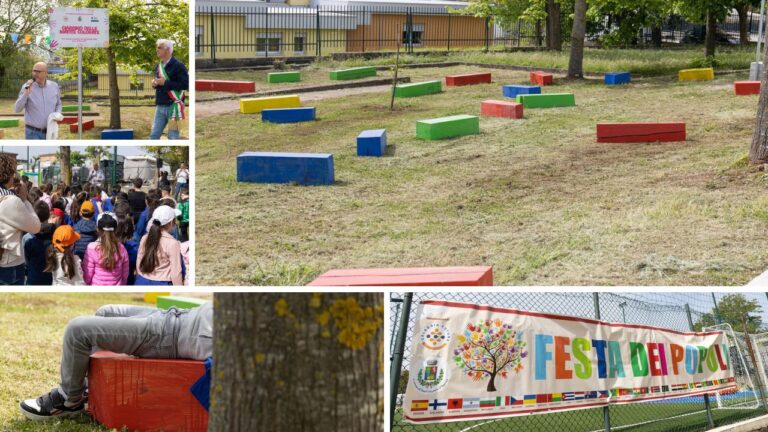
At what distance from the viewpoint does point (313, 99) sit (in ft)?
60.8

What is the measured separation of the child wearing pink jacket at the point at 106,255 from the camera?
19.9 feet

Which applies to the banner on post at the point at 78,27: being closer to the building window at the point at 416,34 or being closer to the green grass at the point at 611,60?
the green grass at the point at 611,60

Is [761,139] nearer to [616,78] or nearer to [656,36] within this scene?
[616,78]

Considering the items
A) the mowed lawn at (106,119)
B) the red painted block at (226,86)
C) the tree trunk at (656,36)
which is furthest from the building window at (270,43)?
the mowed lawn at (106,119)

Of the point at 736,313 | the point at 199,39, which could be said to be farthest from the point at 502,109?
the point at 199,39

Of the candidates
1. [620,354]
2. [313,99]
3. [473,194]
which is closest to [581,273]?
[620,354]

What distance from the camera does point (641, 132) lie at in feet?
41.1

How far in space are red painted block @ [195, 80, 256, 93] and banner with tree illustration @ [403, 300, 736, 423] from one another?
13373mm

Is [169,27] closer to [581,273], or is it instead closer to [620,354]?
[581,273]

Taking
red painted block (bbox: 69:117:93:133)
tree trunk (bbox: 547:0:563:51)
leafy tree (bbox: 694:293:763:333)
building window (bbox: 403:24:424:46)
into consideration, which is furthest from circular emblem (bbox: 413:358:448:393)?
building window (bbox: 403:24:424:46)

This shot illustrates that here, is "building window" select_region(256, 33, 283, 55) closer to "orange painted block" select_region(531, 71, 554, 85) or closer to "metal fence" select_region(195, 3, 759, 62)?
"metal fence" select_region(195, 3, 759, 62)

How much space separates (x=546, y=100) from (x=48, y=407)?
11501 millimetres

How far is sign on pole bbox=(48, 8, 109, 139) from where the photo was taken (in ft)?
21.1

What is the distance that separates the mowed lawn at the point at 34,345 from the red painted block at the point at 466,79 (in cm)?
1137
